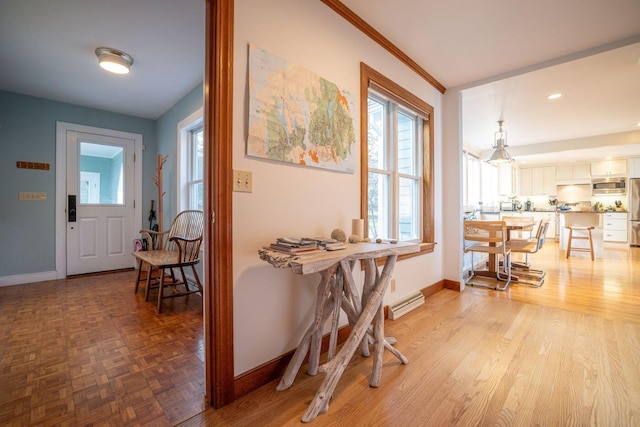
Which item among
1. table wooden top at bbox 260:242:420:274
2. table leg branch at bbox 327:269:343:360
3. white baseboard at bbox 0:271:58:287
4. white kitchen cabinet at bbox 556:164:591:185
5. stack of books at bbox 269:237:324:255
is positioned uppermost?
white kitchen cabinet at bbox 556:164:591:185

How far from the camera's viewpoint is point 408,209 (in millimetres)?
3092

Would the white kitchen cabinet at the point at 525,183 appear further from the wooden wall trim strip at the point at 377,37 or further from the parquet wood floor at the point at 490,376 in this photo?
the wooden wall trim strip at the point at 377,37

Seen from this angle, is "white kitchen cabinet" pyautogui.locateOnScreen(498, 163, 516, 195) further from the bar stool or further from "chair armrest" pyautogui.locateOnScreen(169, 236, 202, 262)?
"chair armrest" pyautogui.locateOnScreen(169, 236, 202, 262)

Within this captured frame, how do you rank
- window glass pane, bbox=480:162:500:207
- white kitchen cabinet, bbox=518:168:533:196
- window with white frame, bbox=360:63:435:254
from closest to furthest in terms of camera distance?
window with white frame, bbox=360:63:435:254 < window glass pane, bbox=480:162:500:207 < white kitchen cabinet, bbox=518:168:533:196

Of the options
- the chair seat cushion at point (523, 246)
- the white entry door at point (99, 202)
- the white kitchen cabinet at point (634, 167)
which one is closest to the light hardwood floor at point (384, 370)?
the chair seat cushion at point (523, 246)

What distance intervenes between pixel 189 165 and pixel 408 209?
282cm

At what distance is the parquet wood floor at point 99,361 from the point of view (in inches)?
53.6

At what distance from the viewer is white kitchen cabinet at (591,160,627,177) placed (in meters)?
6.95

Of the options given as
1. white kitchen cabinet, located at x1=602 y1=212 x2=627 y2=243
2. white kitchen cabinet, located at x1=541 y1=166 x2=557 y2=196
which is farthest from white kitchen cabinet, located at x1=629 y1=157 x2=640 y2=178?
white kitchen cabinet, located at x1=541 y1=166 x2=557 y2=196

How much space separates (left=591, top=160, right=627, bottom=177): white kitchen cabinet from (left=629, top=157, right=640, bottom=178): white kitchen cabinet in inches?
4.5

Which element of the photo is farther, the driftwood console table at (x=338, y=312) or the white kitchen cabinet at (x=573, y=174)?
the white kitchen cabinet at (x=573, y=174)

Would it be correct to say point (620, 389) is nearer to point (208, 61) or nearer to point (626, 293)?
point (626, 293)

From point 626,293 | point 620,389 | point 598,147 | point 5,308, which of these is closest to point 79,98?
point 5,308

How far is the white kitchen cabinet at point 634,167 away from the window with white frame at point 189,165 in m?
9.63
